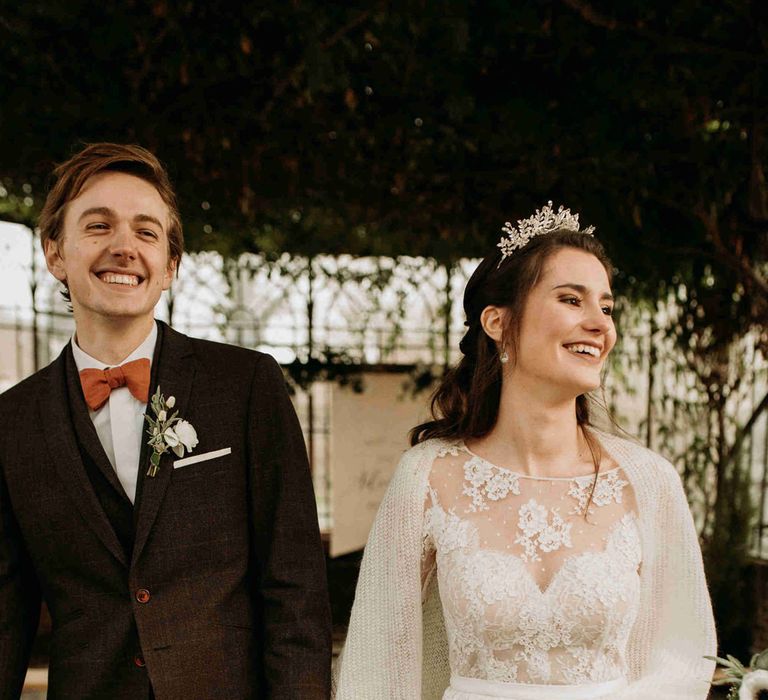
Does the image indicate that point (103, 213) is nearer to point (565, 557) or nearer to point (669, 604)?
point (565, 557)

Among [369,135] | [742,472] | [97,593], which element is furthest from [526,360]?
[742,472]

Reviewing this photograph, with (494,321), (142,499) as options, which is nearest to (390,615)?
(142,499)

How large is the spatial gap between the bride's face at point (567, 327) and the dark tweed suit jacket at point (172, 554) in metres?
0.57

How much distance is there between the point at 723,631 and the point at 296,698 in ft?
9.00

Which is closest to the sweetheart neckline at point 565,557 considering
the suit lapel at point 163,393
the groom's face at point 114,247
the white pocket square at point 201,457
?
the white pocket square at point 201,457

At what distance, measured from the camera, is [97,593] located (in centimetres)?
170

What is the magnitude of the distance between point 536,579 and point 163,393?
0.92 m

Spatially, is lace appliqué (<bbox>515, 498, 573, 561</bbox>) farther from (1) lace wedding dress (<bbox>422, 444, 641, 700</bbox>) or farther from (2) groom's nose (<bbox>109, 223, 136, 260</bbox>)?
(2) groom's nose (<bbox>109, 223, 136, 260</bbox>)

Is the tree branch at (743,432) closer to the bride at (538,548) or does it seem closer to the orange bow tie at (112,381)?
the bride at (538,548)

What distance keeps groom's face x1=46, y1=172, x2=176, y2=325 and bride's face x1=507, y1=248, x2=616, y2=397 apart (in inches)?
33.4

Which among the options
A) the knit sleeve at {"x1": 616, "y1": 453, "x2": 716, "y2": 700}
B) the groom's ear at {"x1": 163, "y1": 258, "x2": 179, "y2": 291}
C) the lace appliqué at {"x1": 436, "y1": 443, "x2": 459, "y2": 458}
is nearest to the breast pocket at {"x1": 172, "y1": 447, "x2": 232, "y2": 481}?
the groom's ear at {"x1": 163, "y1": 258, "x2": 179, "y2": 291}

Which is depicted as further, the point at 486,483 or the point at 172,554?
the point at 486,483

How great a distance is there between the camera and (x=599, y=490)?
6.11 feet

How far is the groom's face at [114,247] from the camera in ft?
5.71
